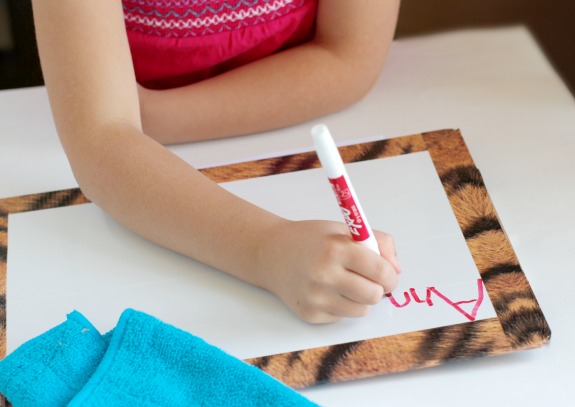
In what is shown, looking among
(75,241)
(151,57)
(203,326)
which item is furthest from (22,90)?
(203,326)

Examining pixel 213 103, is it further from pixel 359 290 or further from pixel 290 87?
pixel 359 290

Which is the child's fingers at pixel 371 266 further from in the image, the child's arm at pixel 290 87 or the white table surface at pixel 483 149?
the child's arm at pixel 290 87

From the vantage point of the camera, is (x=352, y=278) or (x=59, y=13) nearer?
(x=352, y=278)

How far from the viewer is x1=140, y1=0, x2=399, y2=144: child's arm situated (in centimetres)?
81

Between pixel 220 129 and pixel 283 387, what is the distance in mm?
341

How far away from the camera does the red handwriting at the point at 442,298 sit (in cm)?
60

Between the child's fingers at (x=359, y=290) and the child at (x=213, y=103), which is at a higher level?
the child at (x=213, y=103)

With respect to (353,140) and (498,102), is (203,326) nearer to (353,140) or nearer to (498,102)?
(353,140)

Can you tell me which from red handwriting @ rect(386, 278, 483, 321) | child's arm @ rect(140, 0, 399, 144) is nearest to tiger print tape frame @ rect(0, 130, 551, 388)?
red handwriting @ rect(386, 278, 483, 321)

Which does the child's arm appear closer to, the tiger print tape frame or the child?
the child

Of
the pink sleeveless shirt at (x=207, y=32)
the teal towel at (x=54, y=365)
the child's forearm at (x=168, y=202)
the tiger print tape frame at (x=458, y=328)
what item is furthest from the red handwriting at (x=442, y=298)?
the pink sleeveless shirt at (x=207, y=32)

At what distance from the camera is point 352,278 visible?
59 cm

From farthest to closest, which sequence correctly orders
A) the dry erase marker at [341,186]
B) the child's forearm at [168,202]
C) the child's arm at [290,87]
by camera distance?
the child's arm at [290,87] → the child's forearm at [168,202] → the dry erase marker at [341,186]

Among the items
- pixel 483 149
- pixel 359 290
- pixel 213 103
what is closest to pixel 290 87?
pixel 213 103
